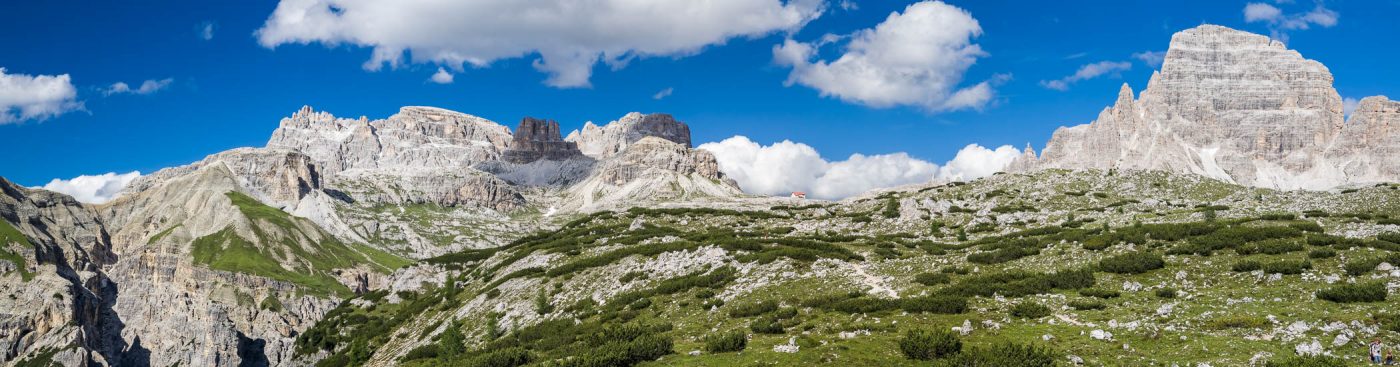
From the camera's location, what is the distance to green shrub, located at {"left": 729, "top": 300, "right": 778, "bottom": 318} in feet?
147

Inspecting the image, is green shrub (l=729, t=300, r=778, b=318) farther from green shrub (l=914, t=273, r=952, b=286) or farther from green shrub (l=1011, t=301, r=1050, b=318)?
green shrub (l=1011, t=301, r=1050, b=318)

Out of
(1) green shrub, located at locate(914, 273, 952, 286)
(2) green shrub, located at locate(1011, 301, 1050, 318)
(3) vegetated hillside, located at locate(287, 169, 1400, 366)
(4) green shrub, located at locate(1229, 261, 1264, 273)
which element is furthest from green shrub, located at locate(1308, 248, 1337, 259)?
(1) green shrub, located at locate(914, 273, 952, 286)

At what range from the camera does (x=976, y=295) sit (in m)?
41.2

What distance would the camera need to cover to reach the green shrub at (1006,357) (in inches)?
1101

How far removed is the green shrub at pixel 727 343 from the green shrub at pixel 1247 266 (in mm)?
25015

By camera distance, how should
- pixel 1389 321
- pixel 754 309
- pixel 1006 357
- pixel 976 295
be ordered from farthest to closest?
pixel 754 309, pixel 976 295, pixel 1006 357, pixel 1389 321

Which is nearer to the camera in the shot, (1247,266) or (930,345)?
(930,345)

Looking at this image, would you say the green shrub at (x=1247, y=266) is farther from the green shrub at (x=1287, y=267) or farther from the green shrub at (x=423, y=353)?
the green shrub at (x=423, y=353)

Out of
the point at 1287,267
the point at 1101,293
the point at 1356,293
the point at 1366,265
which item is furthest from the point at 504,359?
the point at 1366,265

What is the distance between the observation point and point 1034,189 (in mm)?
102438

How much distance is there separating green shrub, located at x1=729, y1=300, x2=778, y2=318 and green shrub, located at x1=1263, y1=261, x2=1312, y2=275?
80.5ft

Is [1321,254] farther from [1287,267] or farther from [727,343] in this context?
[727,343]

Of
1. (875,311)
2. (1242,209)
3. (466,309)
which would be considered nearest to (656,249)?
(466,309)

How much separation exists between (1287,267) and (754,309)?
2655cm
